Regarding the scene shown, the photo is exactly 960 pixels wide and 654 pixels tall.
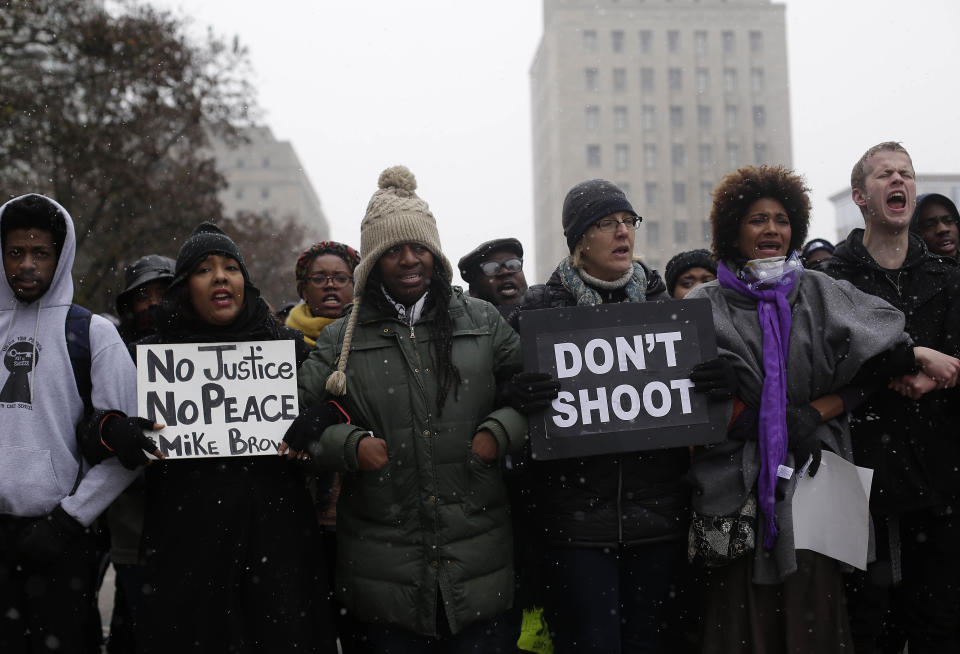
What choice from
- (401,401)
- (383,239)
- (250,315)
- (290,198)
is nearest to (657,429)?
(401,401)

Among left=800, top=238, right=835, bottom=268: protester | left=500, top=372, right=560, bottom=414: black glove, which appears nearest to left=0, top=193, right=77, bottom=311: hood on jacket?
left=500, top=372, right=560, bottom=414: black glove

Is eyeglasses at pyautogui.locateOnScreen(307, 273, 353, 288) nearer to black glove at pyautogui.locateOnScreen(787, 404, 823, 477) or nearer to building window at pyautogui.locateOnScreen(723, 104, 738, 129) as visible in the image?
black glove at pyautogui.locateOnScreen(787, 404, 823, 477)

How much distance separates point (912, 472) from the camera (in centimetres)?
374

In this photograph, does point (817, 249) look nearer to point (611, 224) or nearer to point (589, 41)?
point (611, 224)

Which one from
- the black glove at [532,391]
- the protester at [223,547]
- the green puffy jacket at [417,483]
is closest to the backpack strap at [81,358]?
the protester at [223,547]

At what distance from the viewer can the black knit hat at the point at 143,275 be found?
4961 millimetres

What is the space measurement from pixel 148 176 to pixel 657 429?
13.7 metres

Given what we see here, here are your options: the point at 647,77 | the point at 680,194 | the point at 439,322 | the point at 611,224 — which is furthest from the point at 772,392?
the point at 647,77

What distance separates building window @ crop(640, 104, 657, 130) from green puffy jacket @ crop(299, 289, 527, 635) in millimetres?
77487

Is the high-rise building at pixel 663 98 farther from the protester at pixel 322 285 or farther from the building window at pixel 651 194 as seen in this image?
the protester at pixel 322 285

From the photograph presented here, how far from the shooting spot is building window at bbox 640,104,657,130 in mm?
77438

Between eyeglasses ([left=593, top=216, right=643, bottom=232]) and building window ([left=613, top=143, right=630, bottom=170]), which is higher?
building window ([left=613, top=143, right=630, bottom=170])

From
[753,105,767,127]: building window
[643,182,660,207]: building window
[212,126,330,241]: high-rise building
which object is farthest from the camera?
[212,126,330,241]: high-rise building

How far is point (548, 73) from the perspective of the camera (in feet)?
263
